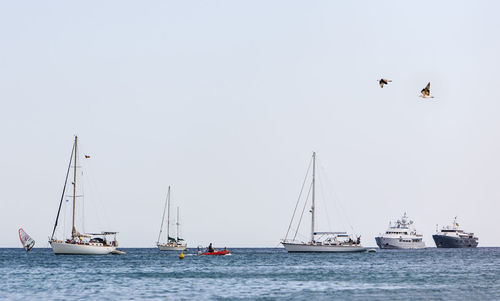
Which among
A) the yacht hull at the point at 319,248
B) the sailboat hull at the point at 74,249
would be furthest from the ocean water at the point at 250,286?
the yacht hull at the point at 319,248

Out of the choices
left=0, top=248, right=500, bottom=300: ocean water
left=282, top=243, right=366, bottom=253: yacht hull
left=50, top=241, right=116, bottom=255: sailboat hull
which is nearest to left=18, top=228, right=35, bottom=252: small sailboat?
left=50, top=241, right=116, bottom=255: sailboat hull

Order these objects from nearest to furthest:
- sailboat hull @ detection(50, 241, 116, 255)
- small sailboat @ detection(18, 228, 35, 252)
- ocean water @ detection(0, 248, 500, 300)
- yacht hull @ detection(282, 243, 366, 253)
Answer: ocean water @ detection(0, 248, 500, 300) < sailboat hull @ detection(50, 241, 116, 255) < yacht hull @ detection(282, 243, 366, 253) < small sailboat @ detection(18, 228, 35, 252)

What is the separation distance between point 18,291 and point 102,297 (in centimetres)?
976

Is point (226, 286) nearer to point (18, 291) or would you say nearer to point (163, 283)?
point (163, 283)

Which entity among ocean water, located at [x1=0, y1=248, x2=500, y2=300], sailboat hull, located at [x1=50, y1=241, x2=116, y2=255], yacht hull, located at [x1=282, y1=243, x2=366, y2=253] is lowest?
ocean water, located at [x1=0, y1=248, x2=500, y2=300]

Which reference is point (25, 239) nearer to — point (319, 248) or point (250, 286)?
point (319, 248)

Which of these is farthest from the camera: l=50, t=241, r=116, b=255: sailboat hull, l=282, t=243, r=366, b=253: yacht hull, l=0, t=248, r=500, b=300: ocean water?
l=282, t=243, r=366, b=253: yacht hull

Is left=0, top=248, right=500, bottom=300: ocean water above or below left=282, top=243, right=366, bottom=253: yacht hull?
below

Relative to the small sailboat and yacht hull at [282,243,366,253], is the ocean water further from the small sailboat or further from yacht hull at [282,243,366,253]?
the small sailboat

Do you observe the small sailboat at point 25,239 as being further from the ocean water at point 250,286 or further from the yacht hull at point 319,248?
the ocean water at point 250,286

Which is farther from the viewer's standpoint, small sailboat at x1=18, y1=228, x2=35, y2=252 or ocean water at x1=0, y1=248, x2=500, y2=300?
small sailboat at x1=18, y1=228, x2=35, y2=252

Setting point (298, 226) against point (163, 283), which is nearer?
point (163, 283)

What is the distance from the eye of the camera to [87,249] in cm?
12619

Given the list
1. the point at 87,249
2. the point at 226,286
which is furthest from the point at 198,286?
the point at 87,249
